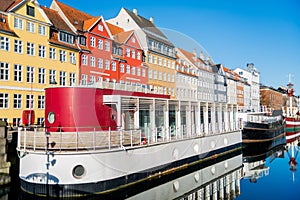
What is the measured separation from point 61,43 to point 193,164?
1943cm

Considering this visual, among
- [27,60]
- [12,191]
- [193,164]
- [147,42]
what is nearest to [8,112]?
[27,60]

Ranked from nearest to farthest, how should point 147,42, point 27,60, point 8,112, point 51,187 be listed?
point 51,187
point 8,112
point 27,60
point 147,42

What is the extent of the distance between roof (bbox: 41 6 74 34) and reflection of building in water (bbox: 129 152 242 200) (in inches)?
824

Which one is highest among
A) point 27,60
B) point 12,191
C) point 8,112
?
point 27,60

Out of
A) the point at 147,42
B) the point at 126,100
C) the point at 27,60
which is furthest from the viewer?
the point at 147,42

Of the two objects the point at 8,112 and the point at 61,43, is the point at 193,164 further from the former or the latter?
the point at 61,43

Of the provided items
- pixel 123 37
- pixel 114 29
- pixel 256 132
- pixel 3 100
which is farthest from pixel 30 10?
pixel 256 132

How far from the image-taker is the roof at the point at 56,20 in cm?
3119

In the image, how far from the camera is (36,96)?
28.8 metres

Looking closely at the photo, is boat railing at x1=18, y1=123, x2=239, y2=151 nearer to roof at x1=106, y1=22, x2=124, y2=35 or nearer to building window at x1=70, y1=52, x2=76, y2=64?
building window at x1=70, y1=52, x2=76, y2=64

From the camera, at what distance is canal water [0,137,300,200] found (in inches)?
586

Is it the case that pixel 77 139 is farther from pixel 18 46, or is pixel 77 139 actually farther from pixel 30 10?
pixel 30 10

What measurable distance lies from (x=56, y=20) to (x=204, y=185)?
80.1ft

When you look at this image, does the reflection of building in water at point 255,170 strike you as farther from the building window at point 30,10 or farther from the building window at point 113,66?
the building window at point 30,10
